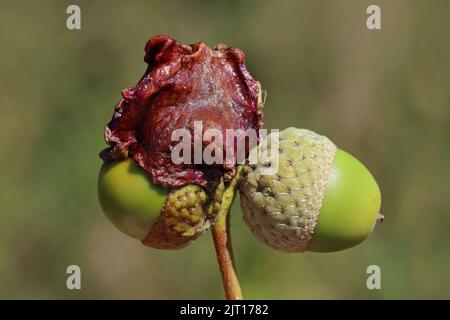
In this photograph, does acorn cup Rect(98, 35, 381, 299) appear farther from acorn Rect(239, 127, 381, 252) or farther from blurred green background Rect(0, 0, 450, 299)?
blurred green background Rect(0, 0, 450, 299)

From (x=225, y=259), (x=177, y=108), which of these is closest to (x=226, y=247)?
(x=225, y=259)

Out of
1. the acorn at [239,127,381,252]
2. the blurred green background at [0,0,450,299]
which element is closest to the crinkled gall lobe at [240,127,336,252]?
the acorn at [239,127,381,252]

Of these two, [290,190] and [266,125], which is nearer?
[290,190]

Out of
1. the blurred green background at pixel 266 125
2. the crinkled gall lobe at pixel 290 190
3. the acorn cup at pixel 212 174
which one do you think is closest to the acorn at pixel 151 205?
the acorn cup at pixel 212 174

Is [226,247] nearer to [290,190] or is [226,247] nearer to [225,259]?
[225,259]

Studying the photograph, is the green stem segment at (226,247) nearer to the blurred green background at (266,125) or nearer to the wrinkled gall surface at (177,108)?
the wrinkled gall surface at (177,108)
